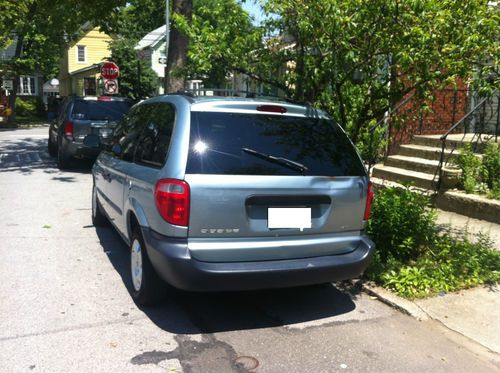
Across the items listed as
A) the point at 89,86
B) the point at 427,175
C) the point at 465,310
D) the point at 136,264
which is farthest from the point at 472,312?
the point at 89,86

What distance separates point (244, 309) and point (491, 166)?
16.6 feet

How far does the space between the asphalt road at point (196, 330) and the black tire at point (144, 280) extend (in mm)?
113

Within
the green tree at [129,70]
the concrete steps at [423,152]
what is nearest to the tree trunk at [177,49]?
the concrete steps at [423,152]

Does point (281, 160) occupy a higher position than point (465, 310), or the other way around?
point (281, 160)

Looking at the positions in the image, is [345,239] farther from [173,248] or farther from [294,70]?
[294,70]

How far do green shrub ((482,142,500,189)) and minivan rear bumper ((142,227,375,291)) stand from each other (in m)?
4.54

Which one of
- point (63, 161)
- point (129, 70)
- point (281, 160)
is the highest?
point (129, 70)

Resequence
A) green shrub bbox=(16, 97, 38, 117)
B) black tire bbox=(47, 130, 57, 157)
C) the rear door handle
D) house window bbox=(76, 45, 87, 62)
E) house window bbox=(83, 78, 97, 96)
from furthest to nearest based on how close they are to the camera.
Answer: house window bbox=(76, 45, 87, 62) → house window bbox=(83, 78, 97, 96) → green shrub bbox=(16, 97, 38, 117) → black tire bbox=(47, 130, 57, 157) → the rear door handle

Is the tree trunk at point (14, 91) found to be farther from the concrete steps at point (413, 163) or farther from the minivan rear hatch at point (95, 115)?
the concrete steps at point (413, 163)

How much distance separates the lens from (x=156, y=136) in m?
4.34

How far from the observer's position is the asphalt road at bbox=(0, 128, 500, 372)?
348cm

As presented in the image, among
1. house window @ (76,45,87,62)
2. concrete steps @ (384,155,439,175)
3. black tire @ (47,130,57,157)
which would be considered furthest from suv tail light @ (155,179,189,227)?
house window @ (76,45,87,62)

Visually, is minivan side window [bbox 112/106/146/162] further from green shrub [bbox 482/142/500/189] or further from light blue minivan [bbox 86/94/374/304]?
green shrub [bbox 482/142/500/189]

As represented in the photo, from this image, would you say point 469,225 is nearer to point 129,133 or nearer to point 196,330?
point 196,330
